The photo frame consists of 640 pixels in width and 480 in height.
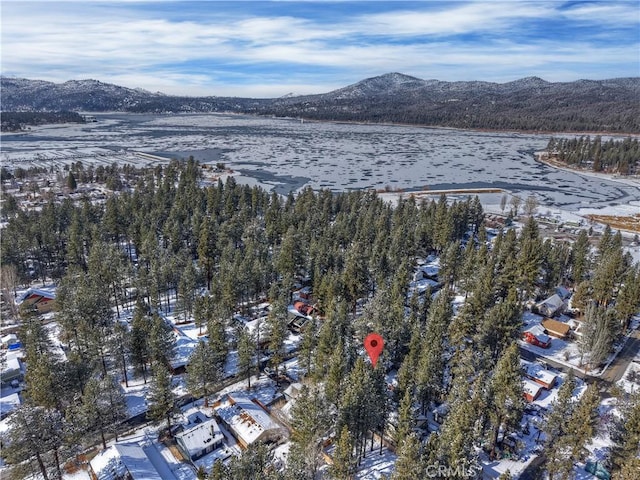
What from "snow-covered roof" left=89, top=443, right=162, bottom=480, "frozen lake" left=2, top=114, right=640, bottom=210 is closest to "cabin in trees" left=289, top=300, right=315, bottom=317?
"snow-covered roof" left=89, top=443, right=162, bottom=480

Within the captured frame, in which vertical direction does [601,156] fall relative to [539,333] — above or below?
above

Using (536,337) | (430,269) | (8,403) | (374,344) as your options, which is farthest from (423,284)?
(8,403)

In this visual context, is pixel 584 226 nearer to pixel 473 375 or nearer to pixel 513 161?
pixel 473 375

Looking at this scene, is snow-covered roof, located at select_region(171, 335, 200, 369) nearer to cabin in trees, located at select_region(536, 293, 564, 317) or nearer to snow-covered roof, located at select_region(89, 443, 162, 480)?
snow-covered roof, located at select_region(89, 443, 162, 480)

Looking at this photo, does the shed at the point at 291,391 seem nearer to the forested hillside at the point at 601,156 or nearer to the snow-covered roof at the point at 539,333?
the snow-covered roof at the point at 539,333

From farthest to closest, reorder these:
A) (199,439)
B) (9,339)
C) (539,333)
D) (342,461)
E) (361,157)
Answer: (361,157) < (539,333) < (9,339) < (199,439) < (342,461)

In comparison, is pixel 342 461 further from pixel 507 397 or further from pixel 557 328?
pixel 557 328
